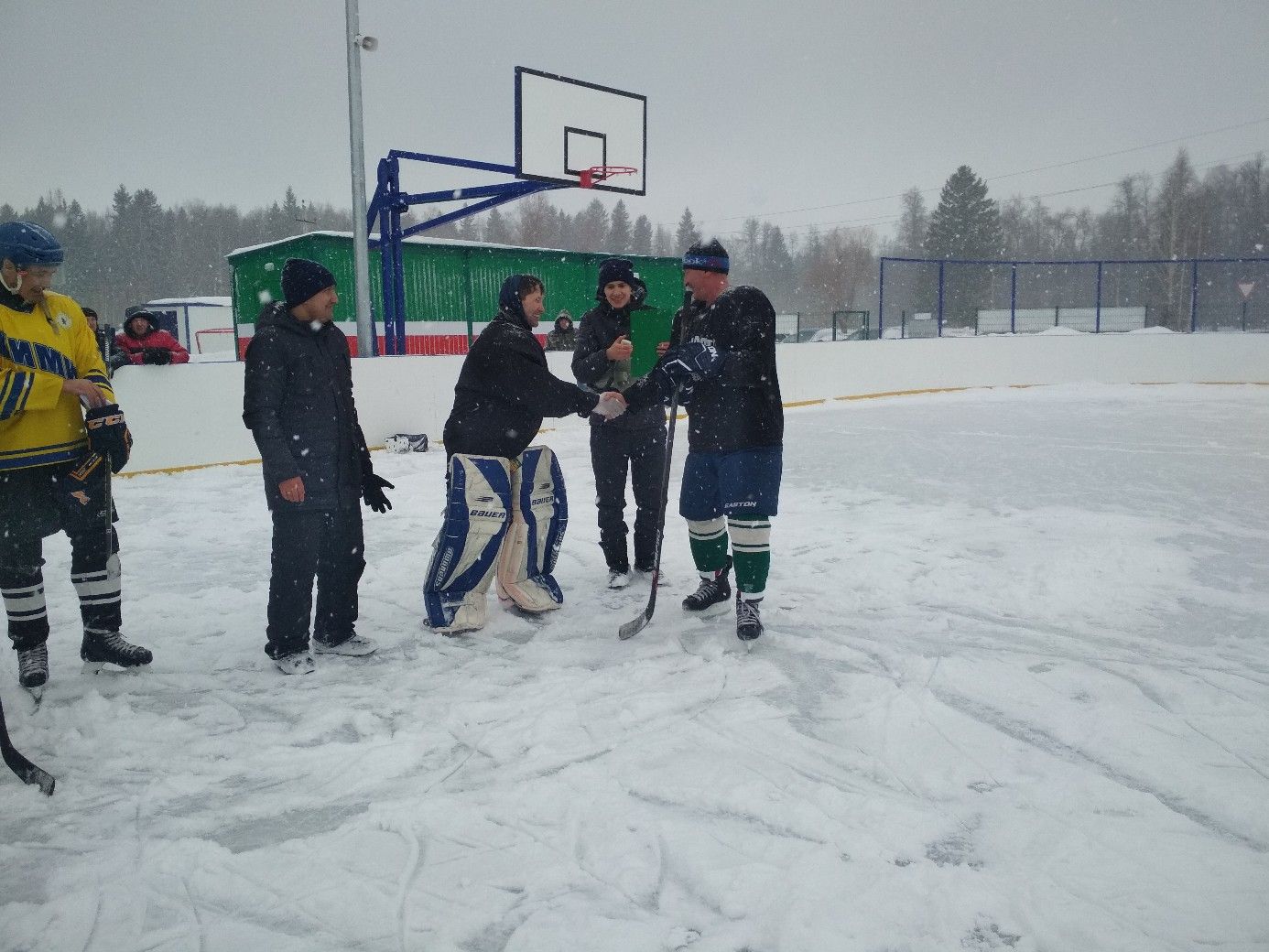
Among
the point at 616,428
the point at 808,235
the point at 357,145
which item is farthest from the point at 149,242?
the point at 616,428

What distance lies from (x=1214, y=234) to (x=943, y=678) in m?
52.8

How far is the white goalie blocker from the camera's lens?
11.6 ft

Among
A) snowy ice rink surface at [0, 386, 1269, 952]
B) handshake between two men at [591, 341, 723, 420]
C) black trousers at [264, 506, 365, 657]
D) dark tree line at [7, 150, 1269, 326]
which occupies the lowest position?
snowy ice rink surface at [0, 386, 1269, 952]

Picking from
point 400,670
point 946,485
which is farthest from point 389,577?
point 946,485

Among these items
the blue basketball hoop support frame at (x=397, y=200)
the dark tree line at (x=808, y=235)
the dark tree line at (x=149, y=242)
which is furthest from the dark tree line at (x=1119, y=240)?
the dark tree line at (x=149, y=242)

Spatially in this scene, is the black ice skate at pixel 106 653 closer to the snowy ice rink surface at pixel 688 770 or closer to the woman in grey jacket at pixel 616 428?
the snowy ice rink surface at pixel 688 770

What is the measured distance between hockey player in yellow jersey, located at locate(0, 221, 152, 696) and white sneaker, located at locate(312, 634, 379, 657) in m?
0.60

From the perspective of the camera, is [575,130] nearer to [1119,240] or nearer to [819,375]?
[819,375]

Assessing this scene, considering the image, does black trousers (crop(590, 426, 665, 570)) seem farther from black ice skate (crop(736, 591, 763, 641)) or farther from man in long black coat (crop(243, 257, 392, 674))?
man in long black coat (crop(243, 257, 392, 674))

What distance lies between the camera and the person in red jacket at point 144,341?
7.54 m

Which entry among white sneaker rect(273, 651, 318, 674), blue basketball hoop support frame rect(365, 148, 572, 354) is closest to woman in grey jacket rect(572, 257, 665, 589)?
white sneaker rect(273, 651, 318, 674)

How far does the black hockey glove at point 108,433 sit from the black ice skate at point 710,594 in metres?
2.29

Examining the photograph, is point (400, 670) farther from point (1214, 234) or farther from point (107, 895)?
point (1214, 234)

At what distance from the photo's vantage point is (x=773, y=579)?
429 cm
